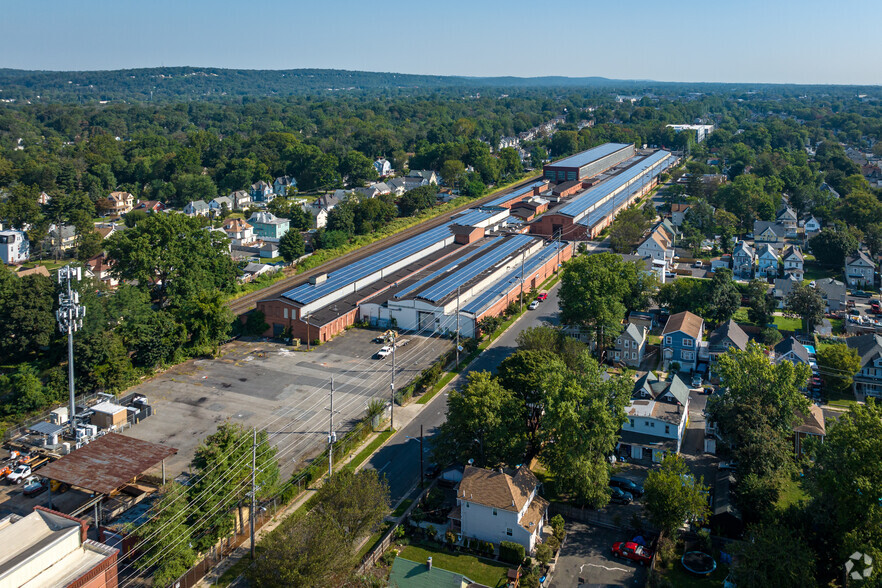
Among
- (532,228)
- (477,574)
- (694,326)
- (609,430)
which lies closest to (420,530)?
(477,574)

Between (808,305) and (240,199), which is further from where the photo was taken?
(240,199)

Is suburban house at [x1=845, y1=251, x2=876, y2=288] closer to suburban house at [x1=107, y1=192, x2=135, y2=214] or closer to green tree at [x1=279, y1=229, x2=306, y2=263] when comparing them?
green tree at [x1=279, y1=229, x2=306, y2=263]

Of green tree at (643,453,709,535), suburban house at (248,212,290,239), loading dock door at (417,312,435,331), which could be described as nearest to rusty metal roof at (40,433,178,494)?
green tree at (643,453,709,535)

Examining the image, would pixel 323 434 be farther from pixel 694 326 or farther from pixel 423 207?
pixel 423 207

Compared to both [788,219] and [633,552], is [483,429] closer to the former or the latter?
[633,552]

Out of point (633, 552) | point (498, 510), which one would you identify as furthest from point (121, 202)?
point (633, 552)

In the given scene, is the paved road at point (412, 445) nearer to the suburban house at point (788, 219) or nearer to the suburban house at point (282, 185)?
the suburban house at point (788, 219)

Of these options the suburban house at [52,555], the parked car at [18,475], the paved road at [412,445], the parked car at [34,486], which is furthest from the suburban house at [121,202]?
the suburban house at [52,555]
